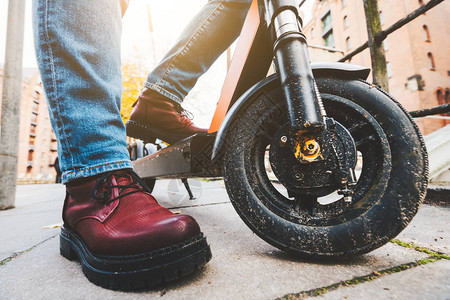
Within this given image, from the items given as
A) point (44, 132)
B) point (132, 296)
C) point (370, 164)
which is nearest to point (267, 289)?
point (132, 296)

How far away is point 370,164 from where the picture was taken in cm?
72

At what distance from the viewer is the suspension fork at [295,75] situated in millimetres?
676

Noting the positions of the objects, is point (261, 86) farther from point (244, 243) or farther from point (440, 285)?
point (440, 285)

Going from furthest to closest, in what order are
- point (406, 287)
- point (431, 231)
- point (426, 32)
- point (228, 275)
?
point (426, 32) → point (431, 231) → point (228, 275) → point (406, 287)

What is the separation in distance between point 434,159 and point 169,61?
231cm

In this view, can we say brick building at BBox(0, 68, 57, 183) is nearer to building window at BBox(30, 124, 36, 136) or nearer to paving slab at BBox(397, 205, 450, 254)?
building window at BBox(30, 124, 36, 136)

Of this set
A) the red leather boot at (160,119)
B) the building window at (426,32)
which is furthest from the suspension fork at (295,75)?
the building window at (426,32)

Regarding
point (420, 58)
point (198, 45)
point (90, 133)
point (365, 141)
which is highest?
point (420, 58)

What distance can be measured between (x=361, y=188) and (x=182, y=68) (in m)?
1.10

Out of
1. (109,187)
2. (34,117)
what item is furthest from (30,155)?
(109,187)

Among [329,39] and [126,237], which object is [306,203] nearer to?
[126,237]

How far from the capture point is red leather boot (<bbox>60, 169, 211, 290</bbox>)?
0.58 metres

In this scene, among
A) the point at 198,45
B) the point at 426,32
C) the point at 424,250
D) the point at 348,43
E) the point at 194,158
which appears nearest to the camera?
the point at 424,250

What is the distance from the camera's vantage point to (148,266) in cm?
57
